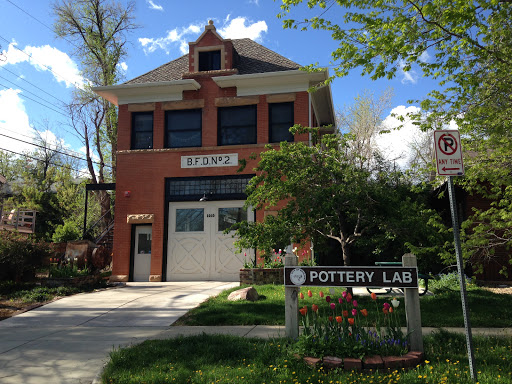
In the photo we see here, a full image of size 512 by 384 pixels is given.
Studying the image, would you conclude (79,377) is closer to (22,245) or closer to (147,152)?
(22,245)

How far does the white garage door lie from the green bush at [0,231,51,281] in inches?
182

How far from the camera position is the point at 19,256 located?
43.1ft

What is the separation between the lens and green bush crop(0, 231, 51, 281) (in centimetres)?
1298

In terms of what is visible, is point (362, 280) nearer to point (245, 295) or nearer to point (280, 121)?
point (245, 295)

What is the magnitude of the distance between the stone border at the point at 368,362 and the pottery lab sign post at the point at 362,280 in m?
0.41

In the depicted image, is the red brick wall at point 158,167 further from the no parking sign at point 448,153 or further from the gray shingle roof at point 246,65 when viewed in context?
the no parking sign at point 448,153

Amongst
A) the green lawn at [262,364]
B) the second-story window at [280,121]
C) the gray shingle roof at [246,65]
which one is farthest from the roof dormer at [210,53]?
the green lawn at [262,364]

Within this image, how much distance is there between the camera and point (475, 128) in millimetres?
8688

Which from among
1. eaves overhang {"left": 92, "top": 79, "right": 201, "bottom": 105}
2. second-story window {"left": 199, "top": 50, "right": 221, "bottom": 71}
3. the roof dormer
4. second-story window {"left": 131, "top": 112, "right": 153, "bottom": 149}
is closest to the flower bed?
eaves overhang {"left": 92, "top": 79, "right": 201, "bottom": 105}

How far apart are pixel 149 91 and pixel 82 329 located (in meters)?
11.5

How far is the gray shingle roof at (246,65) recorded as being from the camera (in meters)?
16.9

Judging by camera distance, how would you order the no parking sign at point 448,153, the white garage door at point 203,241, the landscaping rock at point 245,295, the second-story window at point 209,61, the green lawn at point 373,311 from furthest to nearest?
the second-story window at point 209,61
the white garage door at point 203,241
the landscaping rock at point 245,295
the green lawn at point 373,311
the no parking sign at point 448,153

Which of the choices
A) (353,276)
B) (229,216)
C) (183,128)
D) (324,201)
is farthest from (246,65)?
(353,276)

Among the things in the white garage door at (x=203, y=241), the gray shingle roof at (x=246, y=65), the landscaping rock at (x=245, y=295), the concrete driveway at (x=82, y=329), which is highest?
the gray shingle roof at (x=246, y=65)
